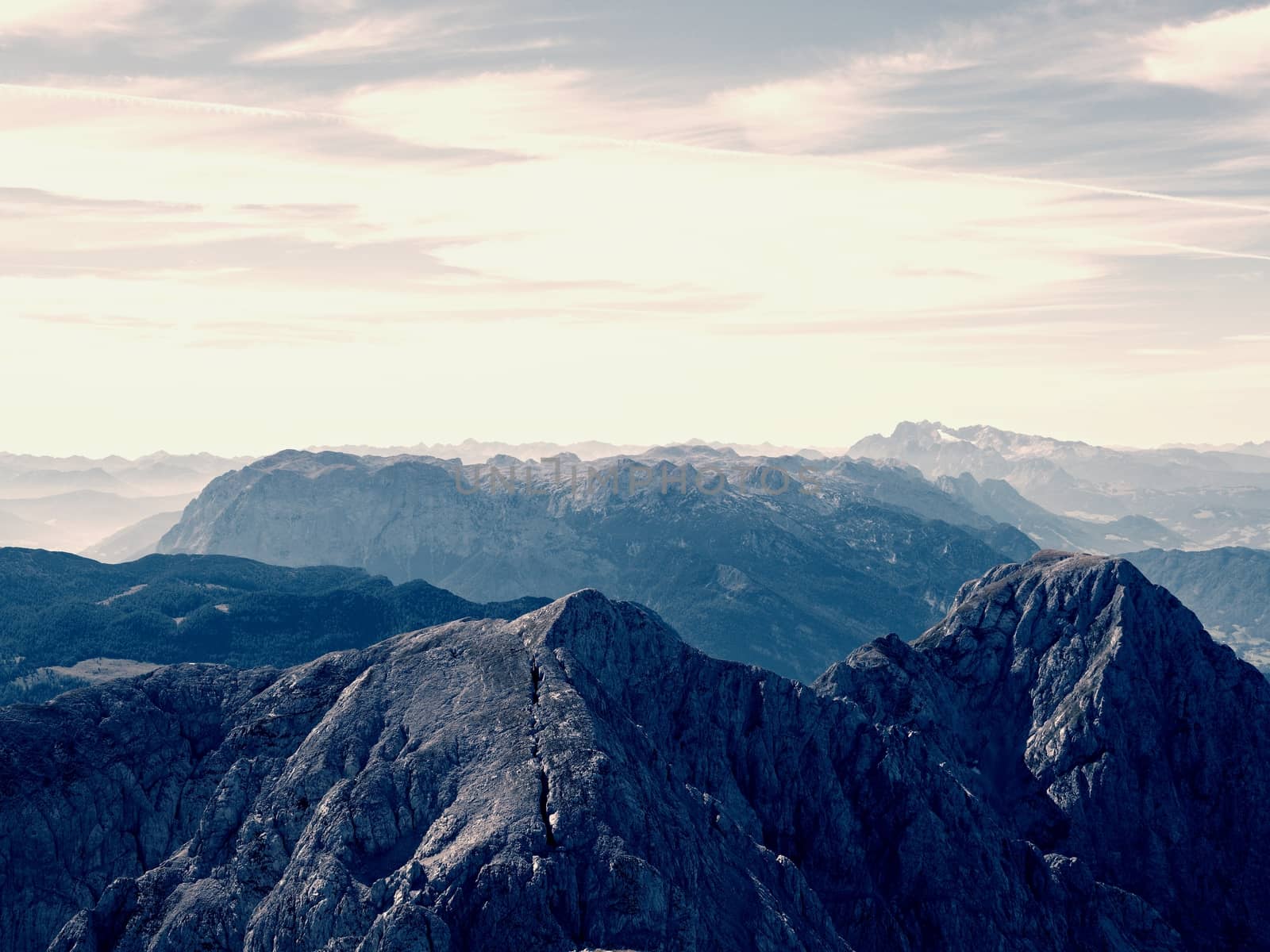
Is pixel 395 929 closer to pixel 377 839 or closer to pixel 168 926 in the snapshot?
pixel 377 839

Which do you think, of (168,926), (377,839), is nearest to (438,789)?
(377,839)

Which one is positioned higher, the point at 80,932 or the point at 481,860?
the point at 481,860

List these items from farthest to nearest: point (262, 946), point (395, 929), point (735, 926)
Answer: point (735, 926) < point (262, 946) < point (395, 929)

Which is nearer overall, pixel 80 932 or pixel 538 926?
pixel 538 926

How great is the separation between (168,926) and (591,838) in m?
60.2

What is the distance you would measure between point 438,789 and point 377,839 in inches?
443

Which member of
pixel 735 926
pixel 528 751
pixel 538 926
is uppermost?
pixel 528 751

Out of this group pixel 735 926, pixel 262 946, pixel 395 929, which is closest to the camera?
pixel 395 929

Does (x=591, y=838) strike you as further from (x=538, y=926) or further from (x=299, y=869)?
(x=299, y=869)

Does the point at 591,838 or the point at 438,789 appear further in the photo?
the point at 438,789

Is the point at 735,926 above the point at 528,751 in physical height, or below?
below

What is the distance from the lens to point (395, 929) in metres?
160

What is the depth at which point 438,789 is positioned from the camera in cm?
18712

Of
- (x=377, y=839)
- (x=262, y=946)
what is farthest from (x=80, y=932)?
(x=377, y=839)
